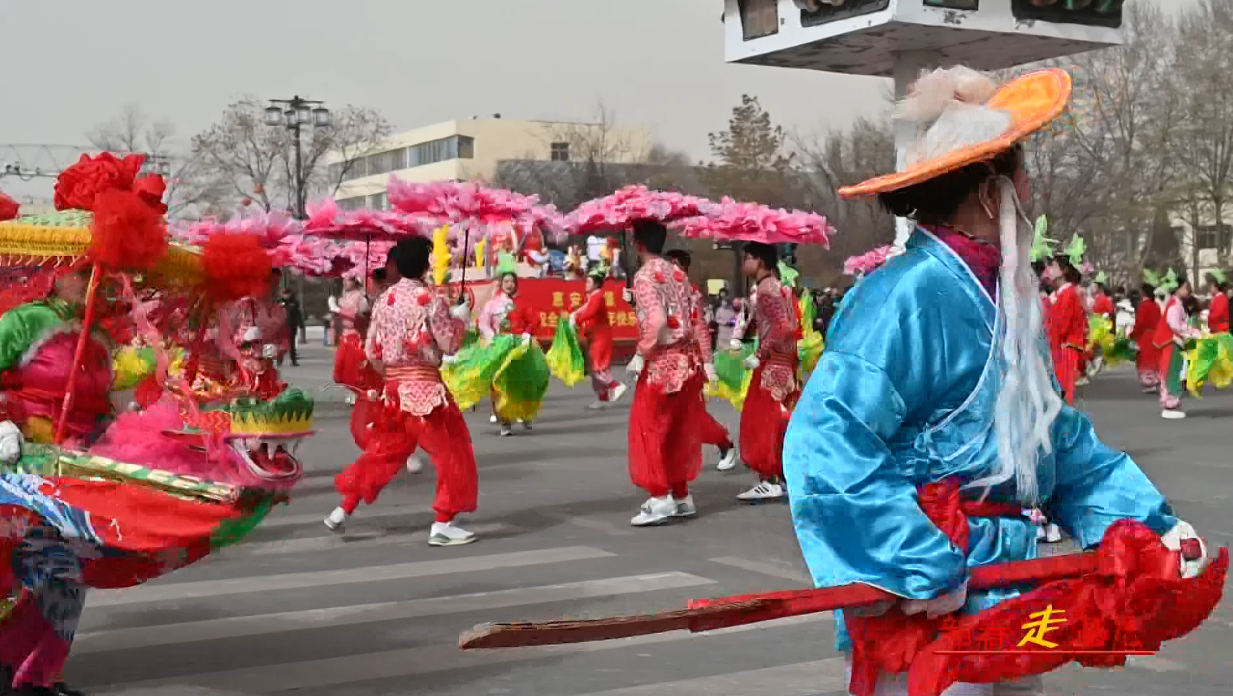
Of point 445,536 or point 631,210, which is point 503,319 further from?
point 445,536

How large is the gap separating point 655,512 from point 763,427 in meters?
1.38

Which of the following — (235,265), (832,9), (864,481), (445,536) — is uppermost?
(832,9)

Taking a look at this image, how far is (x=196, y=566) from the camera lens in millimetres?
8164

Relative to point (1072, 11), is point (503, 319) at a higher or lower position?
lower

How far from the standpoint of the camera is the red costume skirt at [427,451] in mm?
Result: 8781

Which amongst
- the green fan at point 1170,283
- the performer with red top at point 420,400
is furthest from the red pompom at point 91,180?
the green fan at point 1170,283

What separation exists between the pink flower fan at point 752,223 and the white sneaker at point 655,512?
2.05 meters

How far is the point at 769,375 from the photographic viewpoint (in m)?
10.6

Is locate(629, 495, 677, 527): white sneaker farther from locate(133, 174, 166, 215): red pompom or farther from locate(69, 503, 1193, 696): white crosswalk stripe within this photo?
locate(133, 174, 166, 215): red pompom

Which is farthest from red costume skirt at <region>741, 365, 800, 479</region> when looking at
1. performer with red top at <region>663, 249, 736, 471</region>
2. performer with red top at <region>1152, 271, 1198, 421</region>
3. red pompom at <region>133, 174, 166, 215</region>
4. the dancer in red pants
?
performer with red top at <region>1152, 271, 1198, 421</region>

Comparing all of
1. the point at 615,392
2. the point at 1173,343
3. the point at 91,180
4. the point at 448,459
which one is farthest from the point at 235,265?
the point at 1173,343

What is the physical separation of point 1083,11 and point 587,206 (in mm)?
4501

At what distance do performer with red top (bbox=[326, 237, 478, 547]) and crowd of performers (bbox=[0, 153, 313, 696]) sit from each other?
2960mm

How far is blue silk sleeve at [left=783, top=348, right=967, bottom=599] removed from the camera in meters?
2.77
